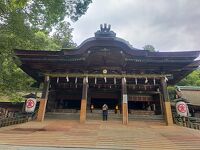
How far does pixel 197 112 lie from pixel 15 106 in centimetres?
1763

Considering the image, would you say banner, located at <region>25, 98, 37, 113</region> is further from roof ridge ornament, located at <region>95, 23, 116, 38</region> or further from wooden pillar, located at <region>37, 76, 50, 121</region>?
roof ridge ornament, located at <region>95, 23, 116, 38</region>

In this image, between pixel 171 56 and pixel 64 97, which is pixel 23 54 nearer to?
pixel 64 97

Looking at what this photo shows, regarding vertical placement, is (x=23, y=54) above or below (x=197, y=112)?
above

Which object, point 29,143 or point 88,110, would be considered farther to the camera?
point 88,110

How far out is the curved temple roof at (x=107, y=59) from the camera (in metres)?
13.4

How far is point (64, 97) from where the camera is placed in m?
18.4

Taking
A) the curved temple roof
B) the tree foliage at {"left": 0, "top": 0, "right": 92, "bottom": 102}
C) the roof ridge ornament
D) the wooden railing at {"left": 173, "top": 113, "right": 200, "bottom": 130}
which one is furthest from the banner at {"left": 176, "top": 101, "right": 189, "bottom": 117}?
the tree foliage at {"left": 0, "top": 0, "right": 92, "bottom": 102}

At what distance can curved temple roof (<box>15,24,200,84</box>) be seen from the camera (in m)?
13.4

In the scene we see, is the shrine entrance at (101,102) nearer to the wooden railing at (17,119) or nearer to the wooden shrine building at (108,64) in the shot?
the wooden shrine building at (108,64)

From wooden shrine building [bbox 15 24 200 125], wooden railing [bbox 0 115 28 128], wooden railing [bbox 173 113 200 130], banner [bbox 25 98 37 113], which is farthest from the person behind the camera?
banner [bbox 25 98 37 113]

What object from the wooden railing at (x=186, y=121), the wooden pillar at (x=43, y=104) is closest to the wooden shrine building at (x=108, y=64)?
the wooden pillar at (x=43, y=104)

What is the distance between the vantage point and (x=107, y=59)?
46.6 feet

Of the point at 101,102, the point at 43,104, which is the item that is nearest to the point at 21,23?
A: the point at 43,104

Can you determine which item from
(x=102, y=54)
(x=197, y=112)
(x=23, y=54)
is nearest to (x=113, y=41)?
(x=102, y=54)
